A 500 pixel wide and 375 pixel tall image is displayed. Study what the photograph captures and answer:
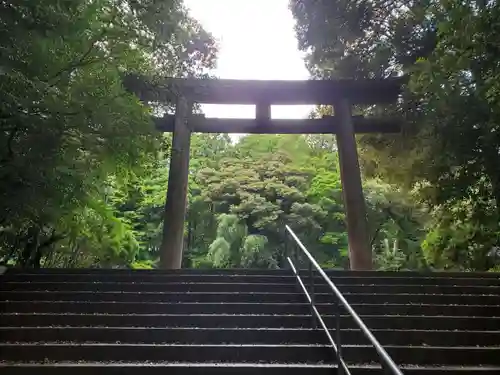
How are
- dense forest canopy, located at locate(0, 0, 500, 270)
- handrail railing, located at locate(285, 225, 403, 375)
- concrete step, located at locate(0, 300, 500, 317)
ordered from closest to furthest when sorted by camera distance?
handrail railing, located at locate(285, 225, 403, 375)
concrete step, located at locate(0, 300, 500, 317)
dense forest canopy, located at locate(0, 0, 500, 270)

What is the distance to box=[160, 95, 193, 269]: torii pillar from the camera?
7.20 m

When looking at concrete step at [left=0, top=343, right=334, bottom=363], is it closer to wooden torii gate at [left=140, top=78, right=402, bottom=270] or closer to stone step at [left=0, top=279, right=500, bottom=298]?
stone step at [left=0, top=279, right=500, bottom=298]

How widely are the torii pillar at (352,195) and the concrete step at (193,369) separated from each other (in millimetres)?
4516

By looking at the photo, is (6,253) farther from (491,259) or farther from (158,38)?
(491,259)

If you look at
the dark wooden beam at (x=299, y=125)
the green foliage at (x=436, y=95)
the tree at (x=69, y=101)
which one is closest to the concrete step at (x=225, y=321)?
the tree at (x=69, y=101)

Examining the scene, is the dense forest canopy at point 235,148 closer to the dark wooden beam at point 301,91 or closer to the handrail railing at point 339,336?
the dark wooden beam at point 301,91

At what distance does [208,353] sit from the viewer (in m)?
3.06

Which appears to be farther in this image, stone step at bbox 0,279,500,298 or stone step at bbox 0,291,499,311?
stone step at bbox 0,279,500,298

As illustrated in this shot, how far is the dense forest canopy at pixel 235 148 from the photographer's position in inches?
158

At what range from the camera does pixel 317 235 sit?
1178 cm

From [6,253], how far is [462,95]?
7501 mm

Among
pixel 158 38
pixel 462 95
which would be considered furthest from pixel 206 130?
pixel 462 95

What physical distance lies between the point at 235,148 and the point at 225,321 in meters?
10.7

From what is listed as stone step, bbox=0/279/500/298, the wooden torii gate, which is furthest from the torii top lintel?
stone step, bbox=0/279/500/298
